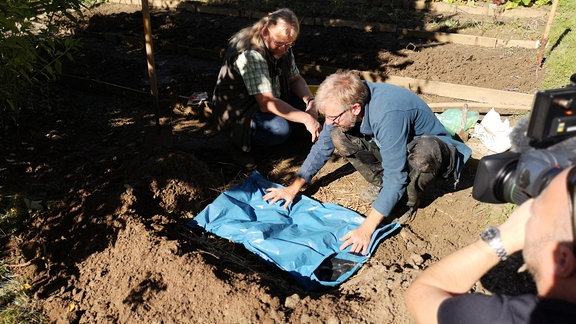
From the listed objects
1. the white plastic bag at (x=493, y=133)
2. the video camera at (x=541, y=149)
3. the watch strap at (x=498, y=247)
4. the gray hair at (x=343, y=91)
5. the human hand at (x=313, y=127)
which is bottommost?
the white plastic bag at (x=493, y=133)

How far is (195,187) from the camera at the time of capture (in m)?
3.95

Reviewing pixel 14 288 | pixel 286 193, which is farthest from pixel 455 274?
pixel 14 288

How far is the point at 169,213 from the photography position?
3.72m

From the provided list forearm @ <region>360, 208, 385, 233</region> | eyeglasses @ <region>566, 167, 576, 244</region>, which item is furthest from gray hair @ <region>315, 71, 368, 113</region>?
eyeglasses @ <region>566, 167, 576, 244</region>

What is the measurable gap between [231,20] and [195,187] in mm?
6136

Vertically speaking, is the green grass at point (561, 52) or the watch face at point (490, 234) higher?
the watch face at point (490, 234)

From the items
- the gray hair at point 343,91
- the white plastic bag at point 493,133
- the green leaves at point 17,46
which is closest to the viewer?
the gray hair at point 343,91

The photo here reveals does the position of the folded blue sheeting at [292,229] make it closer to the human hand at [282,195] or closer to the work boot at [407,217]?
the human hand at [282,195]

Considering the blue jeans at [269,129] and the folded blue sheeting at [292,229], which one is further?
the blue jeans at [269,129]

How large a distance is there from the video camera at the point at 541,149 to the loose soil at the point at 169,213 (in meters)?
1.18

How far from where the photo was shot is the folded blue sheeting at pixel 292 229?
3195 millimetres

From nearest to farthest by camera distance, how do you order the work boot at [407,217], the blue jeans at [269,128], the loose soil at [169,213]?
the loose soil at [169,213], the work boot at [407,217], the blue jeans at [269,128]

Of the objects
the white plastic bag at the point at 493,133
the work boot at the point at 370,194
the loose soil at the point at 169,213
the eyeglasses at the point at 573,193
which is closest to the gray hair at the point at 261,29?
the loose soil at the point at 169,213

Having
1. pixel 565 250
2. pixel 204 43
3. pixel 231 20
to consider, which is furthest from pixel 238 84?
pixel 231 20
